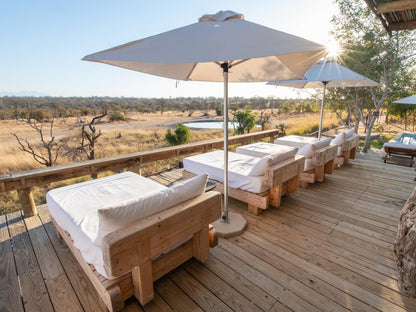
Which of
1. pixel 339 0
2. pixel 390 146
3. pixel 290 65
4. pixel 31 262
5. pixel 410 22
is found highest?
pixel 339 0

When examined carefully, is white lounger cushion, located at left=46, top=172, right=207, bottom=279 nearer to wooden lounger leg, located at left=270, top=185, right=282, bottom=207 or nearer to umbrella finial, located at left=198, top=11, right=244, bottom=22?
umbrella finial, located at left=198, top=11, right=244, bottom=22

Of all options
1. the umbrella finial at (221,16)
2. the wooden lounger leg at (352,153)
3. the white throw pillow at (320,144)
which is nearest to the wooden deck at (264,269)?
the white throw pillow at (320,144)

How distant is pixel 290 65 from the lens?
2.31 meters

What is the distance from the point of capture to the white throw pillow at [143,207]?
1296 millimetres

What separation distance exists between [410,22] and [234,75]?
9.77 ft

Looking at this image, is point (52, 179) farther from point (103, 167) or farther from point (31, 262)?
point (31, 262)

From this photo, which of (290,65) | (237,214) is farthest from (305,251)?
(290,65)

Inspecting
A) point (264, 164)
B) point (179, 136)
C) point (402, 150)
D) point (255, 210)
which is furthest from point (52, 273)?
point (179, 136)

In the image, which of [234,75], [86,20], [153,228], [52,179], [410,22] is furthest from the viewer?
[86,20]

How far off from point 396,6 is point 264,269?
3.52 metres

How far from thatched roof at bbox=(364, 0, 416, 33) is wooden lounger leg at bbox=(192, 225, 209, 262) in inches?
139

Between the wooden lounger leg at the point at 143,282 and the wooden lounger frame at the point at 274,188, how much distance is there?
1.67 m

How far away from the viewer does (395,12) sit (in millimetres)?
3102

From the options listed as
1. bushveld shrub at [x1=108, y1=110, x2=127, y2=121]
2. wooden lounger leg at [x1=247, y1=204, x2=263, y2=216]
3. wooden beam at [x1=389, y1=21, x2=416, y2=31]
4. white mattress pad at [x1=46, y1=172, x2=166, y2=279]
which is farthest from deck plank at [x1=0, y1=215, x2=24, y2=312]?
bushveld shrub at [x1=108, y1=110, x2=127, y2=121]
